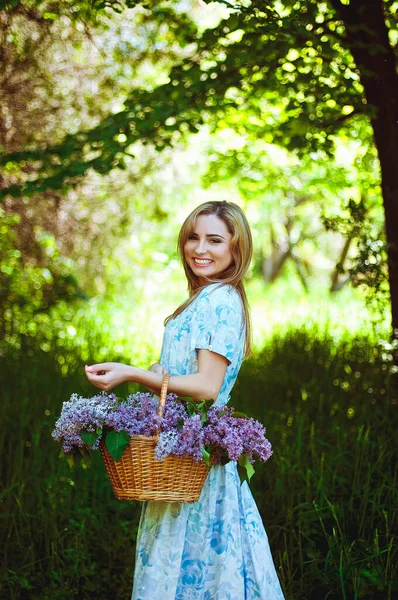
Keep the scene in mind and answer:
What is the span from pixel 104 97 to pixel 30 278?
2.69 meters

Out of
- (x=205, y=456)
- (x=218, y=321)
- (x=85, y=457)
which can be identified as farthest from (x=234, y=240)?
(x=85, y=457)

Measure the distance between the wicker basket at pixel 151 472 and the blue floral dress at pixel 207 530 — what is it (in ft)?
0.92

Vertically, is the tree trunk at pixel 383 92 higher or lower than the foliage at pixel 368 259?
higher

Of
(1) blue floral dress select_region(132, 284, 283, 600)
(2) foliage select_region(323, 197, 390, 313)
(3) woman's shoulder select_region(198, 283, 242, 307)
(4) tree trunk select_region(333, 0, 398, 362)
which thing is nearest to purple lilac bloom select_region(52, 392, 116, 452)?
(1) blue floral dress select_region(132, 284, 283, 600)

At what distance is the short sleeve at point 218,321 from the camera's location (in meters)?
2.16

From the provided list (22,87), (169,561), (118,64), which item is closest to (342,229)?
(169,561)

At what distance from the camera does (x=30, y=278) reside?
23.4 feet

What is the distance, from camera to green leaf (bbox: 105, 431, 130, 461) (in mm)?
1892

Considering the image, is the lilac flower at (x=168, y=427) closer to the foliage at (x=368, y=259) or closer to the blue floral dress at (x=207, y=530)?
the blue floral dress at (x=207, y=530)

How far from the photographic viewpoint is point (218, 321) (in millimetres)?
2201

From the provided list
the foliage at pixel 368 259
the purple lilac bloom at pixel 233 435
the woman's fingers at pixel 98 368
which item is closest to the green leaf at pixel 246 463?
the purple lilac bloom at pixel 233 435

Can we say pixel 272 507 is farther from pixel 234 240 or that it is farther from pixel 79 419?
pixel 79 419

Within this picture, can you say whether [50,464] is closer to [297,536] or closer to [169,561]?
[297,536]

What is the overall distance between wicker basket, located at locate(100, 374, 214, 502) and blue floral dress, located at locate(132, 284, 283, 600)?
28 centimetres
